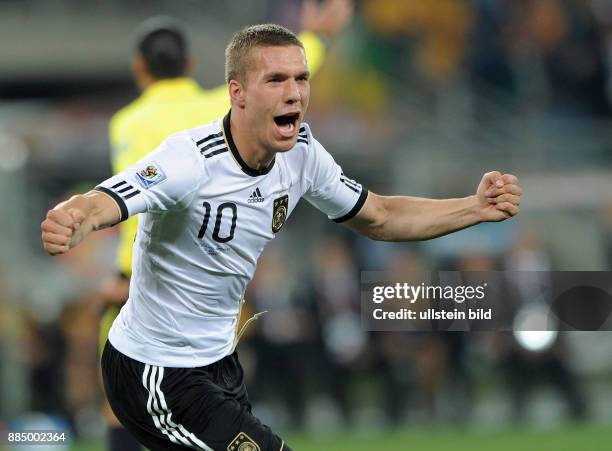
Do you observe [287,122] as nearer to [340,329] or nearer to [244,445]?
[244,445]

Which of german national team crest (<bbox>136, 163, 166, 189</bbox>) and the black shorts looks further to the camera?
the black shorts

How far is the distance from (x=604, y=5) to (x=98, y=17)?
22.7 ft

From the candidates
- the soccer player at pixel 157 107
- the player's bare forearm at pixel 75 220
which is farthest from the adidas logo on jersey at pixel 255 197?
the soccer player at pixel 157 107

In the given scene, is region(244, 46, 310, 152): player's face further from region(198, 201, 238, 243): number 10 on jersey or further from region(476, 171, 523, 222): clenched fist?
region(476, 171, 523, 222): clenched fist

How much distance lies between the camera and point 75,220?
144 inches

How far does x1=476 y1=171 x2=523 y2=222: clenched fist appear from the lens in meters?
4.67

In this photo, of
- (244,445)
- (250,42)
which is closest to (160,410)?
(244,445)

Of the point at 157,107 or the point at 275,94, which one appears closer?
the point at 275,94

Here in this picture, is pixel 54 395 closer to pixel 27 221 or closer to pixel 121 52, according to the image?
pixel 27 221

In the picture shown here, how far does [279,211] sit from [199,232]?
345mm

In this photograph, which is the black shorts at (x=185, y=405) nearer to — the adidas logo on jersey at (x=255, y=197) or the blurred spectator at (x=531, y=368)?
the adidas logo on jersey at (x=255, y=197)

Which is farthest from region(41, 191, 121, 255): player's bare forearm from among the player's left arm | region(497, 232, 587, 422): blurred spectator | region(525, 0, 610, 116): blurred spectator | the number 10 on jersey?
region(525, 0, 610, 116): blurred spectator


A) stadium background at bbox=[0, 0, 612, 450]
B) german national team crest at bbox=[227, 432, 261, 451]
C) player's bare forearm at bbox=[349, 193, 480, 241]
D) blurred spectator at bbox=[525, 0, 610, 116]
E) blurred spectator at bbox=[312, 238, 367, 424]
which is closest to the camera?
german national team crest at bbox=[227, 432, 261, 451]

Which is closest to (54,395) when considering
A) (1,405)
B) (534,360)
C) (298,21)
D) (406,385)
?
(1,405)
